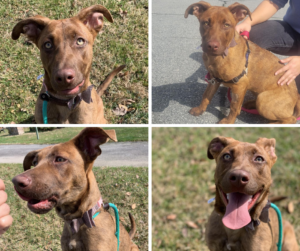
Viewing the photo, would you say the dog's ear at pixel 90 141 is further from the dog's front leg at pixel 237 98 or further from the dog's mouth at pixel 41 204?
the dog's front leg at pixel 237 98

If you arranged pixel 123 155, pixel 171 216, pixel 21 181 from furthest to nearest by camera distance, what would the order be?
pixel 123 155, pixel 171 216, pixel 21 181

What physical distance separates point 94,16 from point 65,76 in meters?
1.01

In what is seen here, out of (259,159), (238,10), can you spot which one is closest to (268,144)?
(259,159)

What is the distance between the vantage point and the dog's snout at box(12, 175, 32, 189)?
6.68 feet

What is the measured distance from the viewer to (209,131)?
5312mm

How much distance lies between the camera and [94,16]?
3008 millimetres

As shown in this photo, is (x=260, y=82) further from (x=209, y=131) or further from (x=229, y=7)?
(x=209, y=131)

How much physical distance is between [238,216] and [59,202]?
5.19ft

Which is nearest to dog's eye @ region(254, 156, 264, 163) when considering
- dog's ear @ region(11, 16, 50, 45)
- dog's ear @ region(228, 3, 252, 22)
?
dog's ear @ region(228, 3, 252, 22)

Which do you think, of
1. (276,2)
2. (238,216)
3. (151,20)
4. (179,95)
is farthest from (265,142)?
(151,20)

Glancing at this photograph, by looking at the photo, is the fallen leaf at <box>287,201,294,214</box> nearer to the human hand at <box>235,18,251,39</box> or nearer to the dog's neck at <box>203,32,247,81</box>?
the dog's neck at <box>203,32,247,81</box>

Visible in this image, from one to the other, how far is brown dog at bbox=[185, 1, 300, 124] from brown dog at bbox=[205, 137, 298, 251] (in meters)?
1.11

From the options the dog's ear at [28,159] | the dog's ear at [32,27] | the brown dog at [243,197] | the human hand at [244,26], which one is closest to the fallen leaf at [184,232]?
the brown dog at [243,197]

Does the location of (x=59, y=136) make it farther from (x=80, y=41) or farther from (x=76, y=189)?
(x=80, y=41)
